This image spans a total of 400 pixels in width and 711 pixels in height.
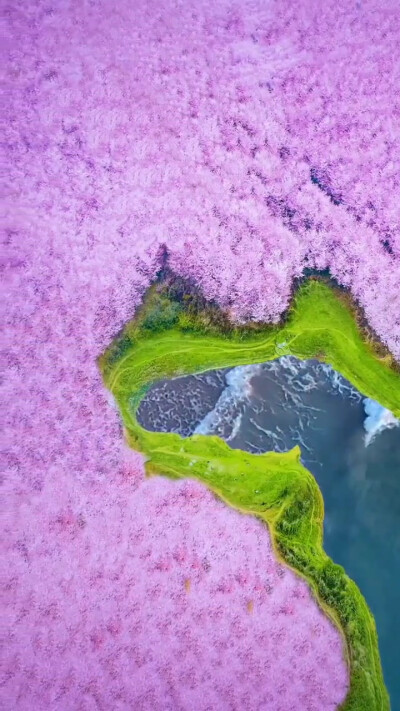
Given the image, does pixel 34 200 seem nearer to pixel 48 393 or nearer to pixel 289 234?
pixel 48 393

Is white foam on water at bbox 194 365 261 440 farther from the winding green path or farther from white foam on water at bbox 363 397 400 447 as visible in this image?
white foam on water at bbox 363 397 400 447

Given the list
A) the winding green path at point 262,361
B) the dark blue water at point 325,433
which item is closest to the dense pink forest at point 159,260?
the winding green path at point 262,361

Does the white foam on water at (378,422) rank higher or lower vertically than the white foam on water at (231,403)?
higher

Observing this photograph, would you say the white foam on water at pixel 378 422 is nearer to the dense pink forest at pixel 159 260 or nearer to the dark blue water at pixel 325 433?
the dark blue water at pixel 325 433

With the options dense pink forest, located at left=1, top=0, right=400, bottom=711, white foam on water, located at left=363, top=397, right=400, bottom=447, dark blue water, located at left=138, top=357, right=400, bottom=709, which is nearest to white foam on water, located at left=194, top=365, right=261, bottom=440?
dark blue water, located at left=138, top=357, right=400, bottom=709

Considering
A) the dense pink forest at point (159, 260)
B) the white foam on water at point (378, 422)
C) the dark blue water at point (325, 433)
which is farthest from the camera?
the white foam on water at point (378, 422)

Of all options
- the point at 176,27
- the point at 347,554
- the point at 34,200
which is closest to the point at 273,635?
the point at 347,554

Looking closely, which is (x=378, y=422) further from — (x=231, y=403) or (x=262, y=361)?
(x=231, y=403)
